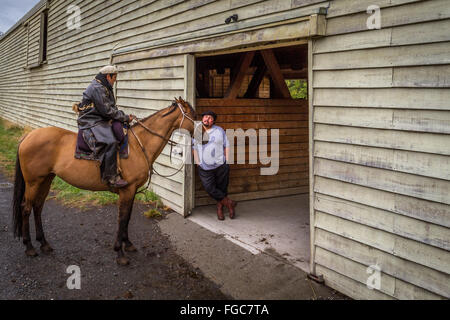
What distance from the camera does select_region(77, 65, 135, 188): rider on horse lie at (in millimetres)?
4121

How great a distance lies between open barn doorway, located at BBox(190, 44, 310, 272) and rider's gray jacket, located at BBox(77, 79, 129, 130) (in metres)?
2.18

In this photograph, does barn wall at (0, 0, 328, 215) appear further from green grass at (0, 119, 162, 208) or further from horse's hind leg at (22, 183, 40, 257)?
horse's hind leg at (22, 183, 40, 257)

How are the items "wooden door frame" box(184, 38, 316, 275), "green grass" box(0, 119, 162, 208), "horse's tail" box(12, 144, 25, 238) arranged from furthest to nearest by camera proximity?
1. "green grass" box(0, 119, 162, 208)
2. "horse's tail" box(12, 144, 25, 238)
3. "wooden door frame" box(184, 38, 316, 275)

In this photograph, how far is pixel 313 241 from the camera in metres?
3.81

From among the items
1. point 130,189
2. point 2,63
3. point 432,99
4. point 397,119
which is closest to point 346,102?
point 397,119

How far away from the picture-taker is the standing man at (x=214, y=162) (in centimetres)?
579

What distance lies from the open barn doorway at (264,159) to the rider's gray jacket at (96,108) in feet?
7.15

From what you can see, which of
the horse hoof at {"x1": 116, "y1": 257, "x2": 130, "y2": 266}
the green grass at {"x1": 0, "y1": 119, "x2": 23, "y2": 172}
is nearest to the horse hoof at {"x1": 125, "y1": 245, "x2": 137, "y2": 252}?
the horse hoof at {"x1": 116, "y1": 257, "x2": 130, "y2": 266}

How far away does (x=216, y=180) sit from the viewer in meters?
6.06

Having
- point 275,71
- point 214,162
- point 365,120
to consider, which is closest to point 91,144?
point 214,162

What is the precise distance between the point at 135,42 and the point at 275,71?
3.18m

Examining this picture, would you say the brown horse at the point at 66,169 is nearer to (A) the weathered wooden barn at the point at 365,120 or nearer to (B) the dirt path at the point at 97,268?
(B) the dirt path at the point at 97,268

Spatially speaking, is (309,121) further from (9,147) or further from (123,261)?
(9,147)

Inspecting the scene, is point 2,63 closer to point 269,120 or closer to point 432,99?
point 269,120
